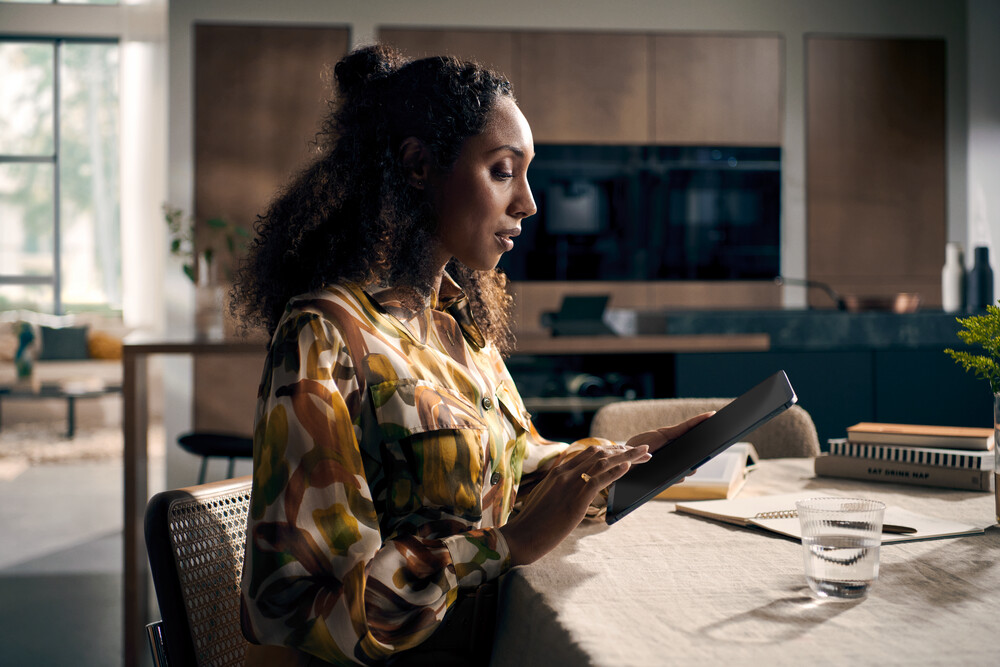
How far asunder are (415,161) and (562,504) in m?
0.42

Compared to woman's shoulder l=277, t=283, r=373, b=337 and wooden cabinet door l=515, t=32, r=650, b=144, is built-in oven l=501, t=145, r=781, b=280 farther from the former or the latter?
woman's shoulder l=277, t=283, r=373, b=337

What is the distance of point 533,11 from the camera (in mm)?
4730

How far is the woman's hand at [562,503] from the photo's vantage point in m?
0.85

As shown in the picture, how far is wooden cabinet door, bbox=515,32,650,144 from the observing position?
4.70m

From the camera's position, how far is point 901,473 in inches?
51.5

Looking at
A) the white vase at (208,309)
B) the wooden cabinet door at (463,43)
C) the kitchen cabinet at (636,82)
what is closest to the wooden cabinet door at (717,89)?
the kitchen cabinet at (636,82)

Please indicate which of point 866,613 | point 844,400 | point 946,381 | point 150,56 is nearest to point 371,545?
point 866,613

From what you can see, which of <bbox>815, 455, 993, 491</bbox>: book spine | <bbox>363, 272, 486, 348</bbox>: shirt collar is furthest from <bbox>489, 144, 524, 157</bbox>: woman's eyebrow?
<bbox>815, 455, 993, 491</bbox>: book spine

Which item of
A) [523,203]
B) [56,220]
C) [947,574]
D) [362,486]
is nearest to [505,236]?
[523,203]

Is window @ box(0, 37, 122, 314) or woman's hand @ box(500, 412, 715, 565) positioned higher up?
window @ box(0, 37, 122, 314)

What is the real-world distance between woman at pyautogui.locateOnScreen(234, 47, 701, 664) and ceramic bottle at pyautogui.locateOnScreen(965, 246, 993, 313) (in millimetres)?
2367

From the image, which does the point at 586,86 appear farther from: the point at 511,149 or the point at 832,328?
the point at 511,149

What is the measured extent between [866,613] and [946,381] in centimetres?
200

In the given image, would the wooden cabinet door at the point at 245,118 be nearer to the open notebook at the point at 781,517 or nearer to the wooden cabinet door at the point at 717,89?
the wooden cabinet door at the point at 717,89
